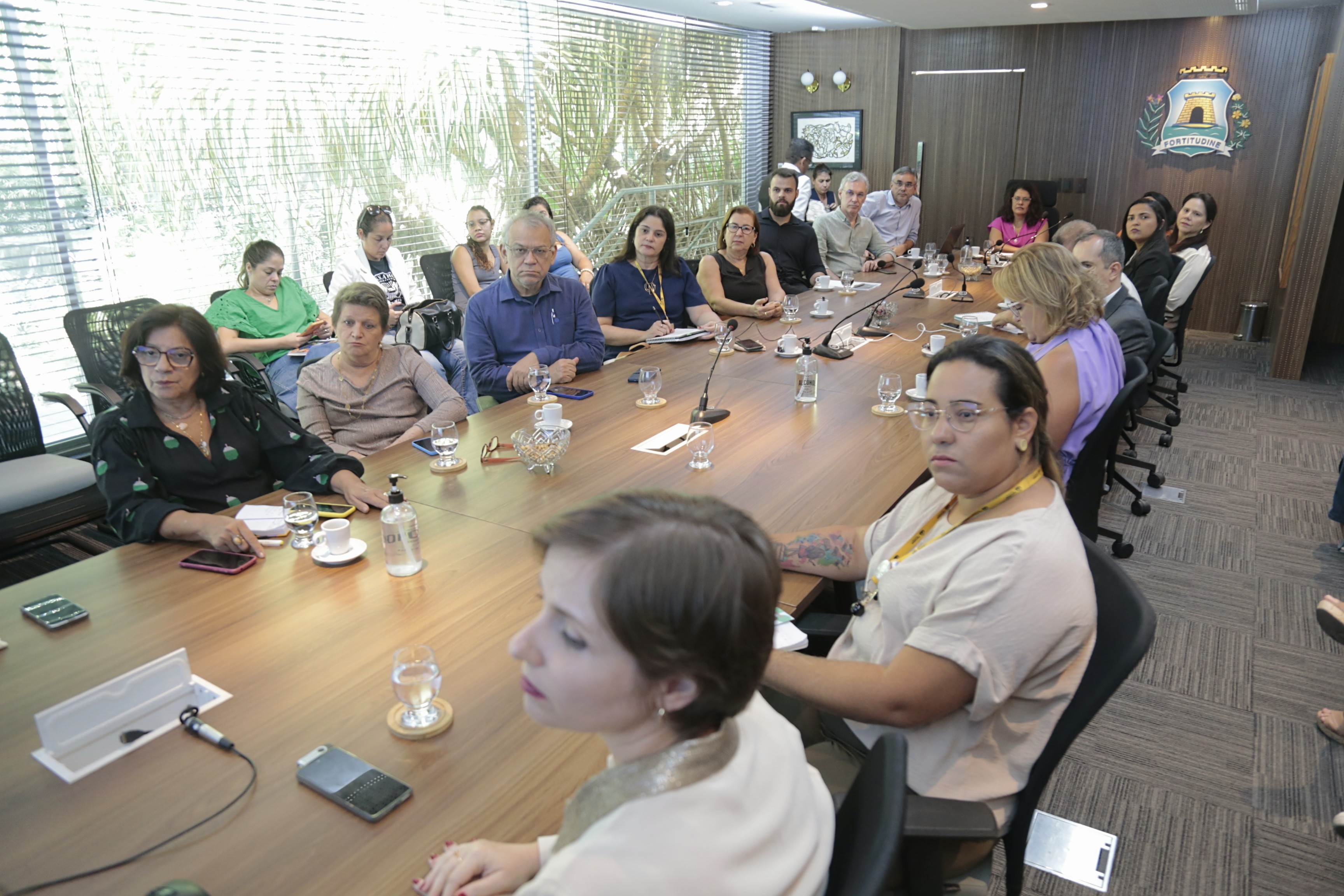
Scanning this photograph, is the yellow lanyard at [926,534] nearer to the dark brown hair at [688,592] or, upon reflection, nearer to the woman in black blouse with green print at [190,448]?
the dark brown hair at [688,592]

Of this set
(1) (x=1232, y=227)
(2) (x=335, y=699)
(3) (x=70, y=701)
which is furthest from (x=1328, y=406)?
(3) (x=70, y=701)

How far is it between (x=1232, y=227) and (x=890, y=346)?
5549 millimetres

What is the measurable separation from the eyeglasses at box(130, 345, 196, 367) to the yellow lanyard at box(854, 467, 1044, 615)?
1916 mm

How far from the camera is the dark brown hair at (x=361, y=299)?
119 inches

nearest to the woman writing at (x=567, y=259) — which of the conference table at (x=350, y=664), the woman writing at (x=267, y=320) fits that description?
the woman writing at (x=267, y=320)

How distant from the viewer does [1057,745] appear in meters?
1.45

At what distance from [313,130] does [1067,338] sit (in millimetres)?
4858

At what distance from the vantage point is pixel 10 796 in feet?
4.20

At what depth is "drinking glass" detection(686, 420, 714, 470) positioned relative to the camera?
2547mm

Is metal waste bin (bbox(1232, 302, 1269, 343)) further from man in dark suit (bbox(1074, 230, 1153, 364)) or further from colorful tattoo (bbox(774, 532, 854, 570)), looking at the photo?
colorful tattoo (bbox(774, 532, 854, 570))

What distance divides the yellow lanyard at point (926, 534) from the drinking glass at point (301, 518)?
1317 mm

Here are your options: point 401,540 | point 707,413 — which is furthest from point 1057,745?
point 707,413

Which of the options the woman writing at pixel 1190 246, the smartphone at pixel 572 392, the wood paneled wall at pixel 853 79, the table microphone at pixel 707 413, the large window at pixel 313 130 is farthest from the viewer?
the wood paneled wall at pixel 853 79

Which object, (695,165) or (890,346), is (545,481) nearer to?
(890,346)
